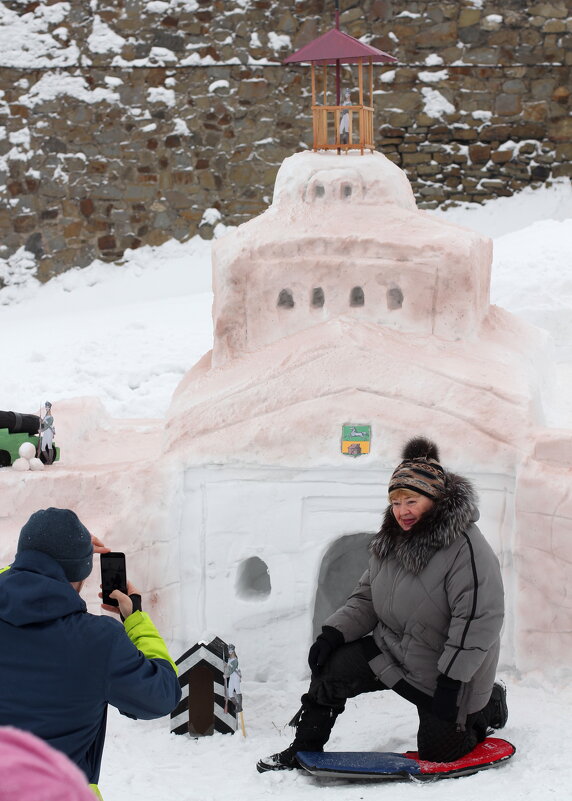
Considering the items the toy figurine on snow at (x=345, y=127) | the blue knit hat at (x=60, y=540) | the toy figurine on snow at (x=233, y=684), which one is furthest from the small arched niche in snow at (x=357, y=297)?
the blue knit hat at (x=60, y=540)

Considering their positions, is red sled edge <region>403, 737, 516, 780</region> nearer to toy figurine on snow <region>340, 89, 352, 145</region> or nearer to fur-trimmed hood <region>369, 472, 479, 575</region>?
fur-trimmed hood <region>369, 472, 479, 575</region>

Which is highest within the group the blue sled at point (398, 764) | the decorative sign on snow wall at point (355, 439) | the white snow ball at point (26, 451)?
the decorative sign on snow wall at point (355, 439)

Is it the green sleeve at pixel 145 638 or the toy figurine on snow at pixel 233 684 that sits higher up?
the green sleeve at pixel 145 638

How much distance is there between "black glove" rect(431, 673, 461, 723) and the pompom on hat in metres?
3.16

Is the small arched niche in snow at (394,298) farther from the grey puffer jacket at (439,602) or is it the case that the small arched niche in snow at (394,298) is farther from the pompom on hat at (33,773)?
the pompom on hat at (33,773)

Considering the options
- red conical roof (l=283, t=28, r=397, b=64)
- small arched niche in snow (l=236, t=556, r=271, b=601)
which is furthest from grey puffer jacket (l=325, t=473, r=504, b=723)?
red conical roof (l=283, t=28, r=397, b=64)

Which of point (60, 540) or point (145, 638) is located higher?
point (60, 540)

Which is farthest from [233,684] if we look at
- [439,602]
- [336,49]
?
[336,49]

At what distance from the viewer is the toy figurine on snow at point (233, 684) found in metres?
5.61

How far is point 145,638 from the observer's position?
3299mm

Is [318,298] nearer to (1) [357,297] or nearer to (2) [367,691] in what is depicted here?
(1) [357,297]

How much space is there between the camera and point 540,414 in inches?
251

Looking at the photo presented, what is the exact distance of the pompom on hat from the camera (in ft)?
4.42

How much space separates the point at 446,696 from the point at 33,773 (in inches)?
128
